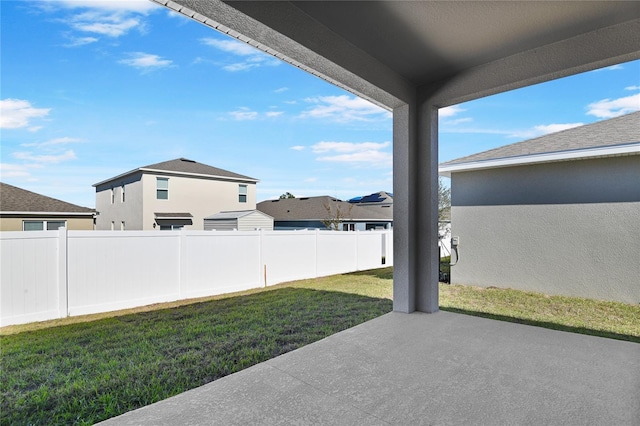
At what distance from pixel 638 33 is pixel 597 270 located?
392 cm

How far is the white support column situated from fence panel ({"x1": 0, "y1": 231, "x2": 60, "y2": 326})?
4081 millimetres

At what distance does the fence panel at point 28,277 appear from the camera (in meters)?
3.84

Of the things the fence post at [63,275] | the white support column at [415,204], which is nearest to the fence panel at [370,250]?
the white support column at [415,204]

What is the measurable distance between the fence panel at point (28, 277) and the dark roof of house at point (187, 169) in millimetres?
7311

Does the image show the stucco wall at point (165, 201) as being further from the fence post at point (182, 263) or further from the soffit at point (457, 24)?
the soffit at point (457, 24)

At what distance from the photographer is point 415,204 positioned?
3871mm

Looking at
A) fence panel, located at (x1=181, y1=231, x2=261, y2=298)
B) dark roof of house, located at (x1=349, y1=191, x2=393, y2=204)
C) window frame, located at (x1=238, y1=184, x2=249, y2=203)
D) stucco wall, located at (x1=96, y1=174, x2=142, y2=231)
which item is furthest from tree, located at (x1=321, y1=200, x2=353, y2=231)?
fence panel, located at (x1=181, y1=231, x2=261, y2=298)

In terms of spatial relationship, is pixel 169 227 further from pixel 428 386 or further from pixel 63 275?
pixel 428 386

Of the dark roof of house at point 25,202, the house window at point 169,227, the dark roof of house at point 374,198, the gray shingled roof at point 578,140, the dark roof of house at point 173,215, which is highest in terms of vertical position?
the gray shingled roof at point 578,140

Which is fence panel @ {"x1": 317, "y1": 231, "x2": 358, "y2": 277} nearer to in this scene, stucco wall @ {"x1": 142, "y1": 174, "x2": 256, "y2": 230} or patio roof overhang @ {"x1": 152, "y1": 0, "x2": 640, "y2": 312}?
patio roof overhang @ {"x1": 152, "y1": 0, "x2": 640, "y2": 312}

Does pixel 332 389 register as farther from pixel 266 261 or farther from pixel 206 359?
pixel 266 261

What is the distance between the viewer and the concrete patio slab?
1788mm

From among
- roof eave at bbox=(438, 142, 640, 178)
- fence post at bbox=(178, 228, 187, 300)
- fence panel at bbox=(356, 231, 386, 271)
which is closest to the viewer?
roof eave at bbox=(438, 142, 640, 178)

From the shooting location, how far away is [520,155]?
18.8ft
